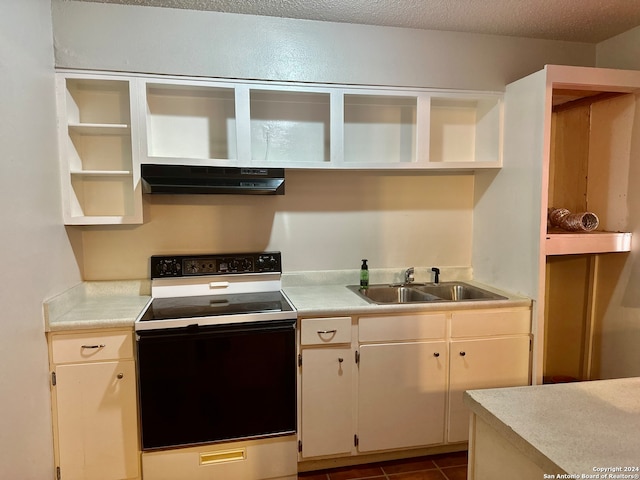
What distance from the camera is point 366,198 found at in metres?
2.64

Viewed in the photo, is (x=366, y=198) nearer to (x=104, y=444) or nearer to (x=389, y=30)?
(x=389, y=30)

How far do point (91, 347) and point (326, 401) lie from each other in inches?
46.3

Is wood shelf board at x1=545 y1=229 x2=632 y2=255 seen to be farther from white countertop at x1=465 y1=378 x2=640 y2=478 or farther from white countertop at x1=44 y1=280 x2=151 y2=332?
white countertop at x1=44 y1=280 x2=151 y2=332

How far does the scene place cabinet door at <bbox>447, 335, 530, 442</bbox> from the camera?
220 cm

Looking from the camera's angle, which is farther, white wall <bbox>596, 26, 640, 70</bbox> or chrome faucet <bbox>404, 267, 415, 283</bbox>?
chrome faucet <bbox>404, 267, 415, 283</bbox>

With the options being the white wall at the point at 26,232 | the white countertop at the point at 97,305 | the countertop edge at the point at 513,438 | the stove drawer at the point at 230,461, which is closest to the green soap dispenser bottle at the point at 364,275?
the stove drawer at the point at 230,461

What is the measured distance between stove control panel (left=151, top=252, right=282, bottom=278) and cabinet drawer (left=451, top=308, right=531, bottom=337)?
1087mm

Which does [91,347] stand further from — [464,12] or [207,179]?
[464,12]

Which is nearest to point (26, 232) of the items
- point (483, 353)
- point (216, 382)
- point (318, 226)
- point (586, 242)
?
point (216, 382)

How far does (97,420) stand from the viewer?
6.15ft

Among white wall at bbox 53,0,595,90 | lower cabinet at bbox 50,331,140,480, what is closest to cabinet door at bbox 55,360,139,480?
lower cabinet at bbox 50,331,140,480

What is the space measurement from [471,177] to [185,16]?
79.7 inches

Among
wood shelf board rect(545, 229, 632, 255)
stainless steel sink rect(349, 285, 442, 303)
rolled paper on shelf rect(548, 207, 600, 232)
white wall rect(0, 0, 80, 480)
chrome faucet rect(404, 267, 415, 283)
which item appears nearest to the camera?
white wall rect(0, 0, 80, 480)

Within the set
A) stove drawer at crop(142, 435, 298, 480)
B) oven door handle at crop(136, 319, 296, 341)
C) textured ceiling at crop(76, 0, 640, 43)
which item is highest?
textured ceiling at crop(76, 0, 640, 43)
